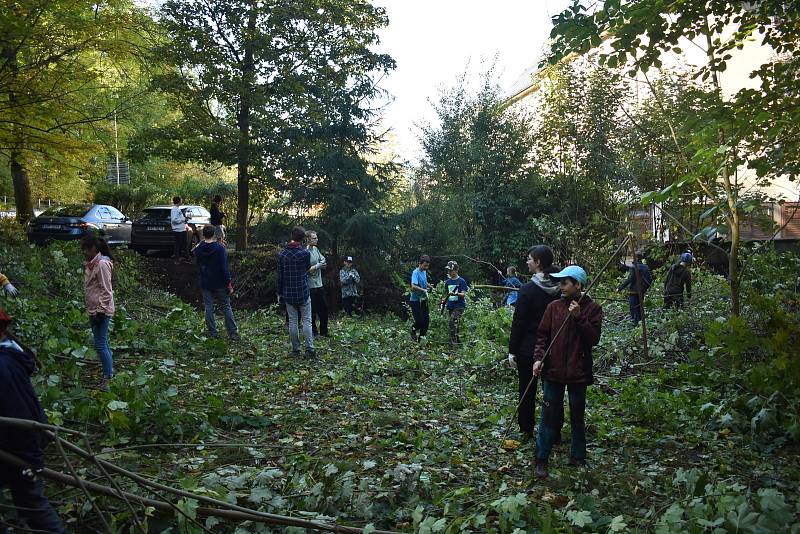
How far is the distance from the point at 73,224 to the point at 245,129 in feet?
19.5

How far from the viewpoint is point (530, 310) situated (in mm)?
6371

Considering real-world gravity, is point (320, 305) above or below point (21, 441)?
below

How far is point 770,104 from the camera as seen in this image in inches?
269

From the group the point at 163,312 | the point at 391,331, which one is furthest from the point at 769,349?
the point at 163,312

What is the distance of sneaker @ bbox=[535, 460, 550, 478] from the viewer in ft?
17.9

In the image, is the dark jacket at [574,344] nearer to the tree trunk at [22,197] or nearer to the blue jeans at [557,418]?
the blue jeans at [557,418]

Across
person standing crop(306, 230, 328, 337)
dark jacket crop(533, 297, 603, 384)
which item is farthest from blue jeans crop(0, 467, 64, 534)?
person standing crop(306, 230, 328, 337)

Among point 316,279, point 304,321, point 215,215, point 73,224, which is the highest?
point 215,215

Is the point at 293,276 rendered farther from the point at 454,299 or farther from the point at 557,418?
the point at 557,418

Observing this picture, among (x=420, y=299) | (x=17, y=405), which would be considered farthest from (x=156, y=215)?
(x=17, y=405)

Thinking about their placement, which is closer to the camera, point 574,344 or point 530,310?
point 574,344

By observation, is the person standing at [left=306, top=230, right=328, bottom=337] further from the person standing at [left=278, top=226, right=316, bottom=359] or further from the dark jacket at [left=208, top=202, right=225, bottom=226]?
the dark jacket at [left=208, top=202, right=225, bottom=226]

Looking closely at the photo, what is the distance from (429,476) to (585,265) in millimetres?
15325

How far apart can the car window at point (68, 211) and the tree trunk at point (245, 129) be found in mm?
4787
